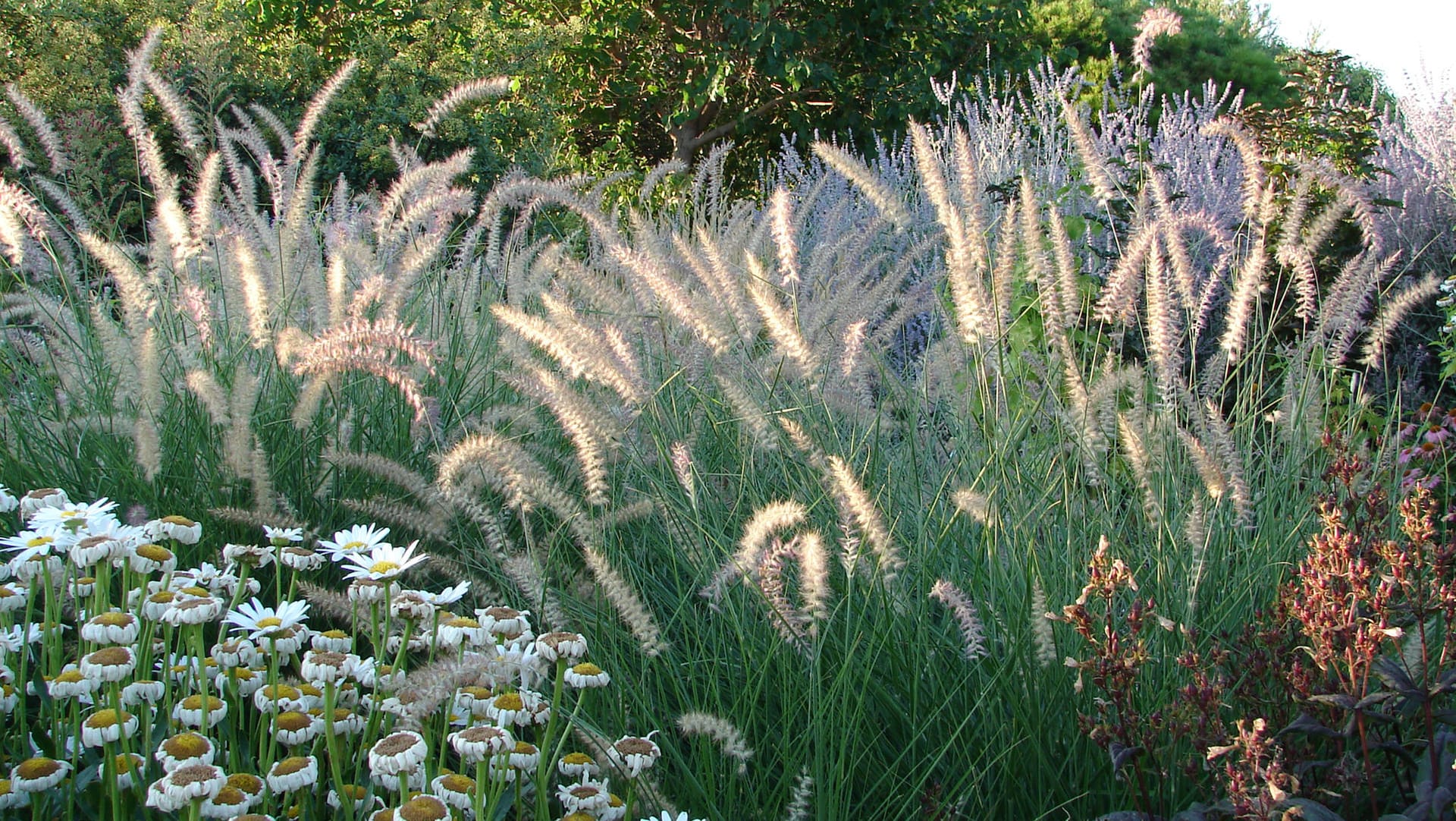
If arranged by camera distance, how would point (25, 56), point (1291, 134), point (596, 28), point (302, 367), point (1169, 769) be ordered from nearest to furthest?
point (1169, 769) → point (302, 367) → point (1291, 134) → point (25, 56) → point (596, 28)

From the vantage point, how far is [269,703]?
1365mm

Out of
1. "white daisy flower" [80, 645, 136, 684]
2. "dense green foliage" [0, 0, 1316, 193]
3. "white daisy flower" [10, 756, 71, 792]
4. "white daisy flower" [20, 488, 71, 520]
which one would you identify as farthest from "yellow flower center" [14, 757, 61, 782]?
"dense green foliage" [0, 0, 1316, 193]

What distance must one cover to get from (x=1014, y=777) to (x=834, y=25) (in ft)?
41.1

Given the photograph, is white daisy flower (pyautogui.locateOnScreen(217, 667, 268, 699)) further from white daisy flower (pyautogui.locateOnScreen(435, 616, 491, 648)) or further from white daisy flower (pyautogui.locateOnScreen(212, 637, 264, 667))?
white daisy flower (pyautogui.locateOnScreen(435, 616, 491, 648))

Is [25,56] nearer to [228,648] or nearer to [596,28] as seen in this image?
[596,28]

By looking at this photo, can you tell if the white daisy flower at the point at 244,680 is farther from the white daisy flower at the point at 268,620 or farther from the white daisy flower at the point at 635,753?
the white daisy flower at the point at 635,753

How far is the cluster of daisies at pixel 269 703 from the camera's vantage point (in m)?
1.24

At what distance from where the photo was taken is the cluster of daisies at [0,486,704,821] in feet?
4.08

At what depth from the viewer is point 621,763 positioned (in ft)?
4.75

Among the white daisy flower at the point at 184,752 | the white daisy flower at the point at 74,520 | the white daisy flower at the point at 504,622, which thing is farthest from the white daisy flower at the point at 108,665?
the white daisy flower at the point at 504,622

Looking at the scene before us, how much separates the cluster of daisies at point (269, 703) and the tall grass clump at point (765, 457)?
0.06 m

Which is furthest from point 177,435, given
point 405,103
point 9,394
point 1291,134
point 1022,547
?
point 405,103

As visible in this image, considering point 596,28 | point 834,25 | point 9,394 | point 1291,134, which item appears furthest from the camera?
point 596,28

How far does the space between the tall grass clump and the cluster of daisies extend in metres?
0.06
